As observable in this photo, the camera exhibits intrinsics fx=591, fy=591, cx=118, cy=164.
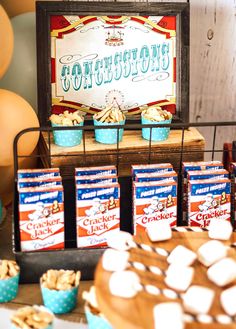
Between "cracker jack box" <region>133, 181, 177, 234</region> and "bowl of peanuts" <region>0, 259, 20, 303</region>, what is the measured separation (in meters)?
0.33

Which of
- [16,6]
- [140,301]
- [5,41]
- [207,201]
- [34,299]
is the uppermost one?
[16,6]

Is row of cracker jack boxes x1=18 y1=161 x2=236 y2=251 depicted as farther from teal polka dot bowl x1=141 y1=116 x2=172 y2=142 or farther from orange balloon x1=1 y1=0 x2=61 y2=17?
orange balloon x1=1 y1=0 x2=61 y2=17

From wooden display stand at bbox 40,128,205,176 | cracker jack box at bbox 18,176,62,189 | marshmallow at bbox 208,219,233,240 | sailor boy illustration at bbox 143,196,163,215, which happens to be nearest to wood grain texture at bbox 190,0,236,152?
wooden display stand at bbox 40,128,205,176

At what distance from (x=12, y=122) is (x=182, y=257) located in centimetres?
70

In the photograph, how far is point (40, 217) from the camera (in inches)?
58.5

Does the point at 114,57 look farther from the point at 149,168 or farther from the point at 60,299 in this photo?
the point at 60,299

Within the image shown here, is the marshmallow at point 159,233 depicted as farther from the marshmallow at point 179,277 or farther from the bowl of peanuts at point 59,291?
the bowl of peanuts at point 59,291

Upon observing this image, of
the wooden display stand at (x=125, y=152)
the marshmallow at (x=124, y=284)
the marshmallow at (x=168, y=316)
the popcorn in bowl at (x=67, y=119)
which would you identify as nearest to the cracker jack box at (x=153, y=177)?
the wooden display stand at (x=125, y=152)

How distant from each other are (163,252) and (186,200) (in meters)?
0.44

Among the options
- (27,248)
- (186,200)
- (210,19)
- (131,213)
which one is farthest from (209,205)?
(210,19)

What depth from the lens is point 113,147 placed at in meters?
1.72

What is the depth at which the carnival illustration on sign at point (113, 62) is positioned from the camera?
183 cm

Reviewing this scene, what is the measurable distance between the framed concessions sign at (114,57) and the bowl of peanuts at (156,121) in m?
0.10

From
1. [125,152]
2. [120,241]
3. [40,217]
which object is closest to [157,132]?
[125,152]
